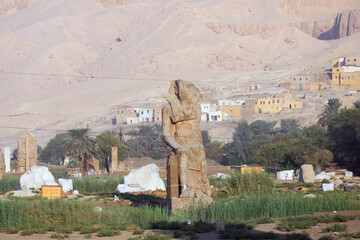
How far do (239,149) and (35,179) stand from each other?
56167mm

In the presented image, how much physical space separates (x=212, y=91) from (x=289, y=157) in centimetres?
10408

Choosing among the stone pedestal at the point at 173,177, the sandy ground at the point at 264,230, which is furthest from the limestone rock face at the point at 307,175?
the sandy ground at the point at 264,230

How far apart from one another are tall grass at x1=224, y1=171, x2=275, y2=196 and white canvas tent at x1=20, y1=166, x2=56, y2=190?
8.01 meters

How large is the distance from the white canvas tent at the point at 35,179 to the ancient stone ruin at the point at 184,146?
32.8 feet

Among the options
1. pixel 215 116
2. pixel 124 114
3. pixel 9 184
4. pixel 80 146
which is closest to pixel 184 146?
pixel 9 184

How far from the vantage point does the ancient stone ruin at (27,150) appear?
34844 millimetres

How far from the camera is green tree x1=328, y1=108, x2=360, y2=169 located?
47219mm

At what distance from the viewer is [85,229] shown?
13938 millimetres

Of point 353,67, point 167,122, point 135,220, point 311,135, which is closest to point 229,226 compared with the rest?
point 135,220

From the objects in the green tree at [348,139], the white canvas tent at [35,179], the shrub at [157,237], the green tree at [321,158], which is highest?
the green tree at [348,139]

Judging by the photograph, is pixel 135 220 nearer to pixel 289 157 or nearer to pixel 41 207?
pixel 41 207

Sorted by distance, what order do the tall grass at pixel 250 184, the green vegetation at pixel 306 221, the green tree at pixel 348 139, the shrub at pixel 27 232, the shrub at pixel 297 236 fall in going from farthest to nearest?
the green tree at pixel 348 139 < the tall grass at pixel 250 184 < the shrub at pixel 27 232 < the green vegetation at pixel 306 221 < the shrub at pixel 297 236

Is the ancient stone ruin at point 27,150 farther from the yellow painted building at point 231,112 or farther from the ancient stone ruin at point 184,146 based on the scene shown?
the yellow painted building at point 231,112

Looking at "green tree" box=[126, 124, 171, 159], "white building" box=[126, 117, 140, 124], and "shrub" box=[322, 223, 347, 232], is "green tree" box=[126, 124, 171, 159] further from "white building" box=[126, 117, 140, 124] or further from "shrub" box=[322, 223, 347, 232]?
"shrub" box=[322, 223, 347, 232]
